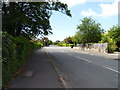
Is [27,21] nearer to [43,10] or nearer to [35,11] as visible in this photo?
[35,11]

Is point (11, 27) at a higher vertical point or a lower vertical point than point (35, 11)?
lower

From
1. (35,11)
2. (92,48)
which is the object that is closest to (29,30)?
(35,11)

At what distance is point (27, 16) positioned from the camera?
21.2 meters

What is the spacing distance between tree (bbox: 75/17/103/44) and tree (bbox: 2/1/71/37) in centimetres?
3203

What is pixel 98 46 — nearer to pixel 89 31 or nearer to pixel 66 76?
pixel 89 31

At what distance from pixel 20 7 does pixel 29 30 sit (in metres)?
3.80

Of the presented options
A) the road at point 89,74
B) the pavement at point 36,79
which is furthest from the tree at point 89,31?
the pavement at point 36,79

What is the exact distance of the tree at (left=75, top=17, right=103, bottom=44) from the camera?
55719 mm

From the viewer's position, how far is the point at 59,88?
21.3 ft

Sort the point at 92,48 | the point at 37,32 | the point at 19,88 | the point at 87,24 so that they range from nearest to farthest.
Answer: the point at 19,88 → the point at 37,32 → the point at 92,48 → the point at 87,24

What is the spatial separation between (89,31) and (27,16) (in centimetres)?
3711

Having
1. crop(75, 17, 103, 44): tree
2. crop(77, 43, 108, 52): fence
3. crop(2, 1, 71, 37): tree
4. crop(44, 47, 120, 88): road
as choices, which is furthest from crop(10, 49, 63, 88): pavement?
crop(75, 17, 103, 44): tree

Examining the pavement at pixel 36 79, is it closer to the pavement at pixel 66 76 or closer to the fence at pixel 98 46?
the pavement at pixel 66 76

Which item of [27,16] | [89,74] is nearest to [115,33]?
[27,16]
